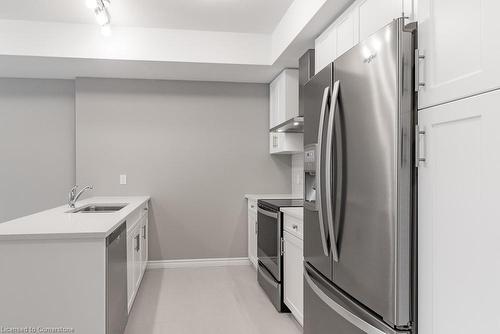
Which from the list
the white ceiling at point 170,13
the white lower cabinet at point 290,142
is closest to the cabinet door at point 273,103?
the white lower cabinet at point 290,142

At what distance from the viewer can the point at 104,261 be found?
1.96 m

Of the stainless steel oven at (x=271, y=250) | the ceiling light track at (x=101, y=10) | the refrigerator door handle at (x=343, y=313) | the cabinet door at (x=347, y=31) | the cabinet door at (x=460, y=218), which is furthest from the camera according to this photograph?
the stainless steel oven at (x=271, y=250)

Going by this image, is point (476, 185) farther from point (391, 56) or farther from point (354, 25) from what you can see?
point (354, 25)

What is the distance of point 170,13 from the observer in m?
3.50

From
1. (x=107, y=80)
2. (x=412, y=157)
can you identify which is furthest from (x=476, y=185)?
(x=107, y=80)

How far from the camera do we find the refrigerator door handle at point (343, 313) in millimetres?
1465

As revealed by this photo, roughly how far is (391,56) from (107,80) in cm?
397

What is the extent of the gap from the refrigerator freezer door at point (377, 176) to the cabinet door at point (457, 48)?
0.25ft

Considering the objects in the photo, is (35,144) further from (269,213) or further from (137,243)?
(269,213)

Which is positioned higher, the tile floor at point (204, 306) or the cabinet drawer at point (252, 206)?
the cabinet drawer at point (252, 206)

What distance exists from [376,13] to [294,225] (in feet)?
4.90

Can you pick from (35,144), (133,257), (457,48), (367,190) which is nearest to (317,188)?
(367,190)

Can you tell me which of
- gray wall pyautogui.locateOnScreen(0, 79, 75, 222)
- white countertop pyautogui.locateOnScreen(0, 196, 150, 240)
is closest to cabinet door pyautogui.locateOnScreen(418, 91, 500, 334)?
white countertop pyautogui.locateOnScreen(0, 196, 150, 240)

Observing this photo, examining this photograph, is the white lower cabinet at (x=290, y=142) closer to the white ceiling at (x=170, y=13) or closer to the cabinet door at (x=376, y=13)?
the white ceiling at (x=170, y=13)
